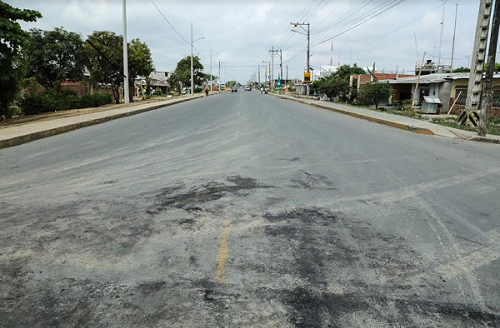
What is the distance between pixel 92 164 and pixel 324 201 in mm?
5153

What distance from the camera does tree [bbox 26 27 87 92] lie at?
1264 inches

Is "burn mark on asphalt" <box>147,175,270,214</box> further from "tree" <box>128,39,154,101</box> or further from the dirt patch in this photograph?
"tree" <box>128,39,154,101</box>

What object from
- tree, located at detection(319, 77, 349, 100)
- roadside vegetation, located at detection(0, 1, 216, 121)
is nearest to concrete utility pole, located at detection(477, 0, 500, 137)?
roadside vegetation, located at detection(0, 1, 216, 121)

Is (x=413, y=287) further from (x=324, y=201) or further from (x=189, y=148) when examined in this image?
(x=189, y=148)

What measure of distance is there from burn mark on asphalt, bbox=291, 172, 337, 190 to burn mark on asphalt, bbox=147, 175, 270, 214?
636mm

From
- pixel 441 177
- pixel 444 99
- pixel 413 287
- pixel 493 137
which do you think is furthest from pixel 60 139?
pixel 444 99

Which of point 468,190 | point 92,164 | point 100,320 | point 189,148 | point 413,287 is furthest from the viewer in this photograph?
point 189,148

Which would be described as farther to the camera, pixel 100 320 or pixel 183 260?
pixel 183 260

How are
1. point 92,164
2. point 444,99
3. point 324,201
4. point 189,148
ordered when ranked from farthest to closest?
point 444,99 → point 189,148 → point 92,164 → point 324,201

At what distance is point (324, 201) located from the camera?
5418 millimetres

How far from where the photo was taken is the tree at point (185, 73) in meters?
92.2

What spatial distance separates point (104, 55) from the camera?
3388 cm

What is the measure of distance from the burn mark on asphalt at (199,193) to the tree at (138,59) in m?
33.5

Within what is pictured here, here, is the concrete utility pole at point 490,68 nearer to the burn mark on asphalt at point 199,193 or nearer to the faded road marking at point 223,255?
the burn mark on asphalt at point 199,193
